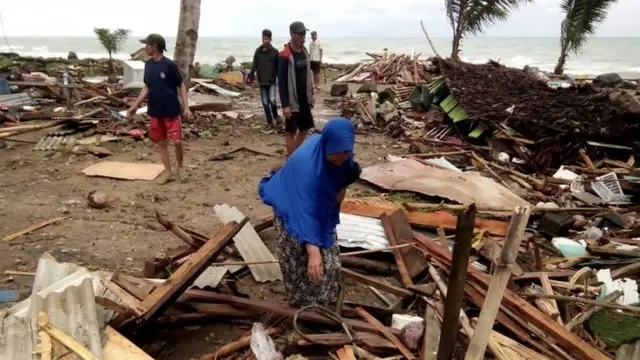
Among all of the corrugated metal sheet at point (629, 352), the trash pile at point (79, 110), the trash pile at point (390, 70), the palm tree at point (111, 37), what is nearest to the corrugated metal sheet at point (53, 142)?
the trash pile at point (79, 110)

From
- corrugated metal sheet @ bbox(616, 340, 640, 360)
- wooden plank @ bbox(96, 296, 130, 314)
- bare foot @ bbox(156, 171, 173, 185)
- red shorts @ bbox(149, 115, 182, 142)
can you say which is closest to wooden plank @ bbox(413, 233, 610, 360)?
corrugated metal sheet @ bbox(616, 340, 640, 360)

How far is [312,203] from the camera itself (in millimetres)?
3312

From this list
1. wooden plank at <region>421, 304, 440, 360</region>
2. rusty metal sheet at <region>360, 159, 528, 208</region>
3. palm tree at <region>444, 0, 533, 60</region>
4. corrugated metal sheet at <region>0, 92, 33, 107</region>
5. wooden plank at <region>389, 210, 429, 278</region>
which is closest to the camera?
wooden plank at <region>421, 304, 440, 360</region>

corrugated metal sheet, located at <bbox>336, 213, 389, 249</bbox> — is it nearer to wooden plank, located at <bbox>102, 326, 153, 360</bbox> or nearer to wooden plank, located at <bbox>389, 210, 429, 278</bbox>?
wooden plank, located at <bbox>389, 210, 429, 278</bbox>

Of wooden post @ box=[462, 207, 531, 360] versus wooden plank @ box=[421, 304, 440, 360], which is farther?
wooden plank @ box=[421, 304, 440, 360]

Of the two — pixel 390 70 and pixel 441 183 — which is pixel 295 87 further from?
pixel 390 70

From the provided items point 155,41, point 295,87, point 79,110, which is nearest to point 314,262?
point 155,41

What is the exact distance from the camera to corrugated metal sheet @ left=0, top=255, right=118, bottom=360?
278cm

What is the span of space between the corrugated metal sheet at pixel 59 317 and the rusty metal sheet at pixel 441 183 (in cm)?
430

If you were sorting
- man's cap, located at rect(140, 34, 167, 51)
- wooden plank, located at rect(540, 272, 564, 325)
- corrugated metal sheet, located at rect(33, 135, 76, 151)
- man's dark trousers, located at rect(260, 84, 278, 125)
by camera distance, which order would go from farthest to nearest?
man's dark trousers, located at rect(260, 84, 278, 125), corrugated metal sheet, located at rect(33, 135, 76, 151), man's cap, located at rect(140, 34, 167, 51), wooden plank, located at rect(540, 272, 564, 325)

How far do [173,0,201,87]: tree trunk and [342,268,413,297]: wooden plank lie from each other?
7.61 metres

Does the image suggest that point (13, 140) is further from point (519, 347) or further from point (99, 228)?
point (519, 347)

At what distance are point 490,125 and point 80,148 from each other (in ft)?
23.6

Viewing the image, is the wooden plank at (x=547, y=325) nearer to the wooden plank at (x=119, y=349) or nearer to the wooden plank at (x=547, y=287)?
the wooden plank at (x=547, y=287)
